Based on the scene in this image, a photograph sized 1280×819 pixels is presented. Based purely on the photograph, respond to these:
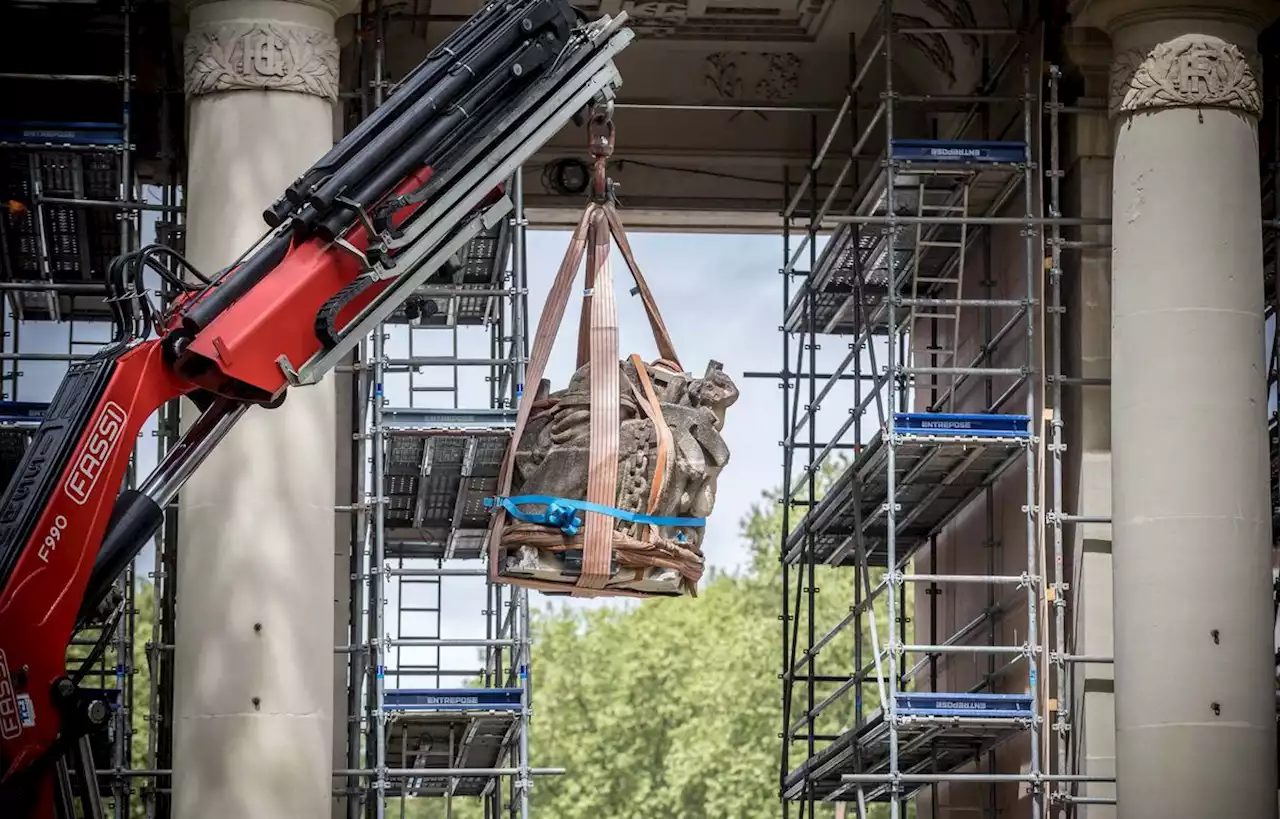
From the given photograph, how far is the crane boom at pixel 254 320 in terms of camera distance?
45.2 ft

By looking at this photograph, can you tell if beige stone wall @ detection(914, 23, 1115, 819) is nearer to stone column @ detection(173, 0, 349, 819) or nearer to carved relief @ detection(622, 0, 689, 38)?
carved relief @ detection(622, 0, 689, 38)

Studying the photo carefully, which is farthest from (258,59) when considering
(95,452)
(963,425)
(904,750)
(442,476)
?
(904,750)

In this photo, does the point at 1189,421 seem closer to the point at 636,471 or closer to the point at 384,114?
the point at 636,471

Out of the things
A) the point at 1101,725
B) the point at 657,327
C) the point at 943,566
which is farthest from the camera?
the point at 943,566

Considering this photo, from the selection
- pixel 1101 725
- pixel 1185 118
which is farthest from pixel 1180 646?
pixel 1185 118

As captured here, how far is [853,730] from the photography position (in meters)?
25.0

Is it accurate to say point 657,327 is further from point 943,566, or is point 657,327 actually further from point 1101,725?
point 943,566

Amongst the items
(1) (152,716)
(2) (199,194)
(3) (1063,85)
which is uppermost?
(3) (1063,85)

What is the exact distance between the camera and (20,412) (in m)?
23.0

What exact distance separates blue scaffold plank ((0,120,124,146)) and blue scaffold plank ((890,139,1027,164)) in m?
7.24

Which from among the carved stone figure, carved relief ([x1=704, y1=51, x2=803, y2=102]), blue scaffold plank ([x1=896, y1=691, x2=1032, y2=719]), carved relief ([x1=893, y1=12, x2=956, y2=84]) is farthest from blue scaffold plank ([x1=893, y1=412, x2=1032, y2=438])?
the carved stone figure

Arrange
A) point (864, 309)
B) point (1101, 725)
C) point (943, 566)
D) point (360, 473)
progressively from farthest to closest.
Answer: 1. point (943, 566)
2. point (864, 309)
3. point (360, 473)
4. point (1101, 725)

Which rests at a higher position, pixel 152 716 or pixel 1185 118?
pixel 1185 118

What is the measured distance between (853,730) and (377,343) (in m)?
5.99
